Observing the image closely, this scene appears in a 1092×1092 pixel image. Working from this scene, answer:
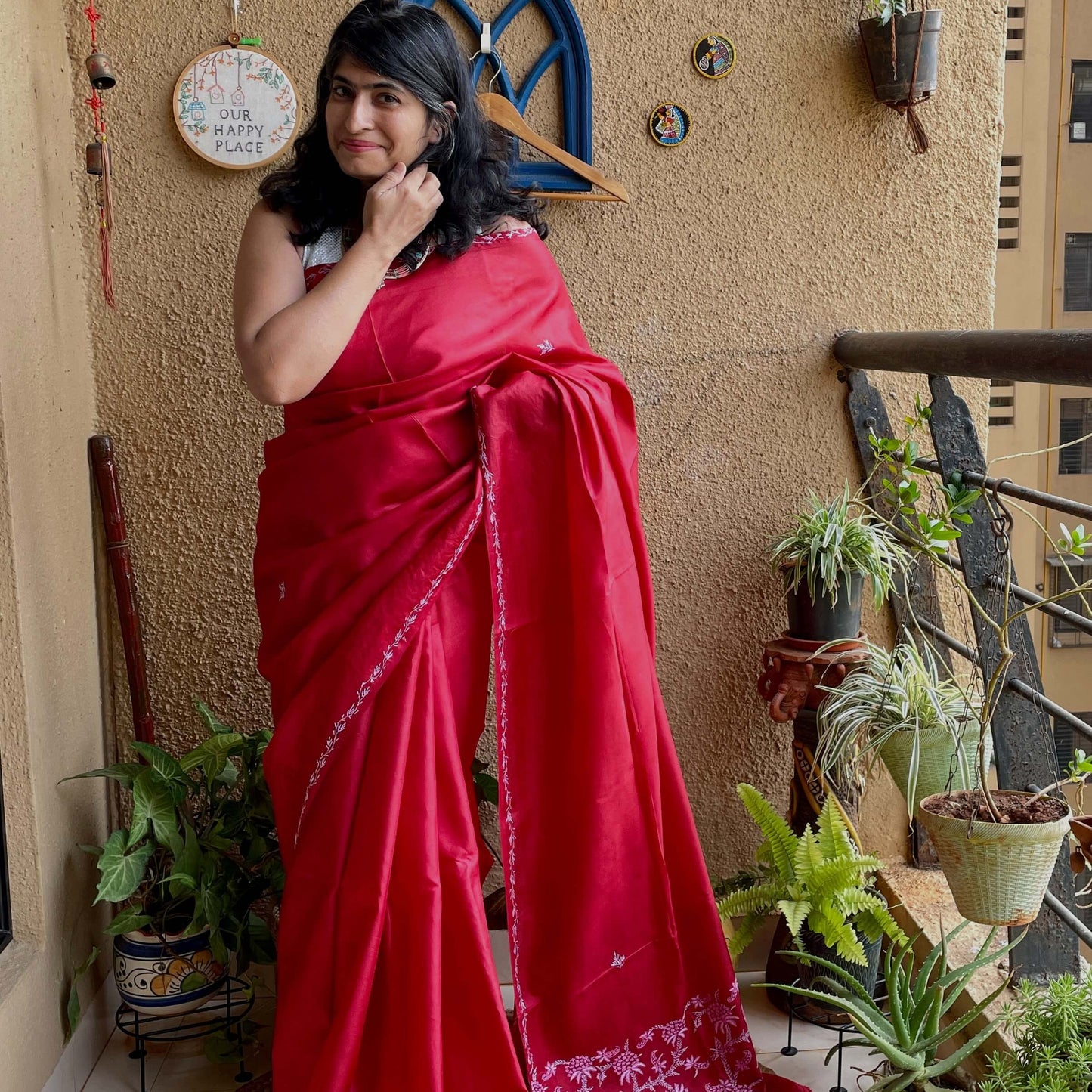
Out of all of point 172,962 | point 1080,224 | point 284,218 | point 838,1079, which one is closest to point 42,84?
A: point 284,218

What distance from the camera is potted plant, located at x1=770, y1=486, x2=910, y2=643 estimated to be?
6.31 ft

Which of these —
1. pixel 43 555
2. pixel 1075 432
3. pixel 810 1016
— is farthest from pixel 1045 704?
pixel 1075 432

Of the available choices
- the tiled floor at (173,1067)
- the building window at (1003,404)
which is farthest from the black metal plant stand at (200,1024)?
the building window at (1003,404)

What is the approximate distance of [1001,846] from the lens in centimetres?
145

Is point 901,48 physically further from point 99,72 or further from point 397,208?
point 99,72

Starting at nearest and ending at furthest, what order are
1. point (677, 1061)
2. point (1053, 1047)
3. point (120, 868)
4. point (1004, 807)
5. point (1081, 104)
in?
point (1053, 1047) → point (1004, 807) → point (677, 1061) → point (120, 868) → point (1081, 104)

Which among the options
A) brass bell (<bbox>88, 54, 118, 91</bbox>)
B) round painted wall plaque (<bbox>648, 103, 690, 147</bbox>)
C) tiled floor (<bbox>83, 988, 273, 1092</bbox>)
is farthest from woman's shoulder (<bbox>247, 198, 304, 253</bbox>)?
tiled floor (<bbox>83, 988, 273, 1092</bbox>)

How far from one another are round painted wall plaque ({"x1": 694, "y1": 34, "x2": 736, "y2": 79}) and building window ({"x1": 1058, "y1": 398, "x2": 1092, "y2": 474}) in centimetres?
441

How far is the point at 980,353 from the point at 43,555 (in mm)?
1477

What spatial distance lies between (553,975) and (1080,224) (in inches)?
216

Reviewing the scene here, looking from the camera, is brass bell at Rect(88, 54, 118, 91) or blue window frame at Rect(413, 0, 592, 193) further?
blue window frame at Rect(413, 0, 592, 193)

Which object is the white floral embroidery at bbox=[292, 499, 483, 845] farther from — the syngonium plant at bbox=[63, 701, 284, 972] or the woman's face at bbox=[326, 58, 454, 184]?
the woman's face at bbox=[326, 58, 454, 184]

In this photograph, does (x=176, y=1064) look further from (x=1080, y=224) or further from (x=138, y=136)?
(x=1080, y=224)

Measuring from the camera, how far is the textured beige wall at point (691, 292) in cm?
198
